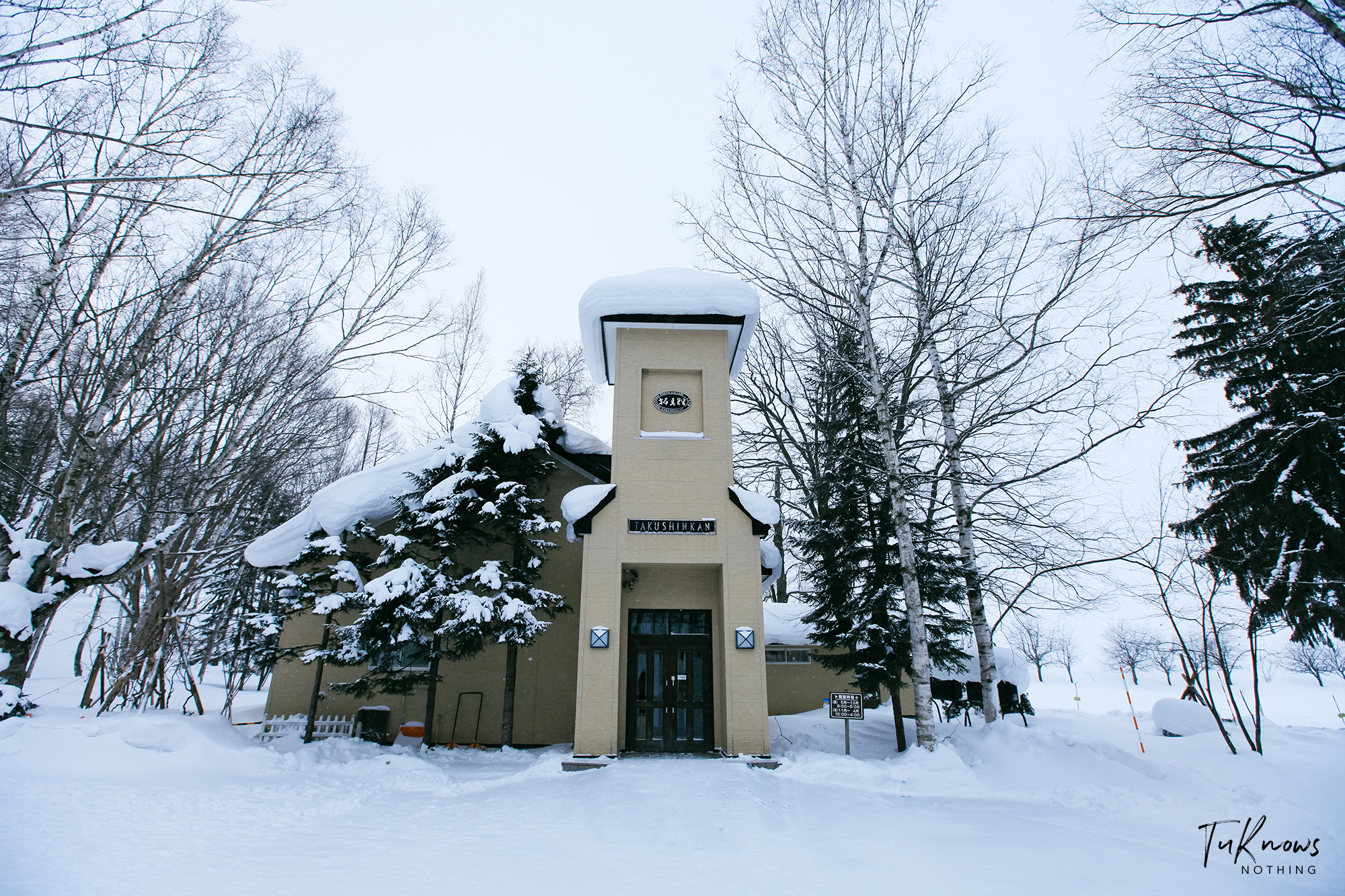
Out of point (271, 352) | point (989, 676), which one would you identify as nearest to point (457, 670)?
point (271, 352)

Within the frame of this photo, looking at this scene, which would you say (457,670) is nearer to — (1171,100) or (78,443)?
(78,443)

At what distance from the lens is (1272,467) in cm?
1506

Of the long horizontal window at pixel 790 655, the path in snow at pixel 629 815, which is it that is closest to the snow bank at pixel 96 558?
the path in snow at pixel 629 815

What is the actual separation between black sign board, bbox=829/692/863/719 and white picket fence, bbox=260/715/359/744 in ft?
29.7

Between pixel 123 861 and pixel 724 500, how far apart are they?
8480mm

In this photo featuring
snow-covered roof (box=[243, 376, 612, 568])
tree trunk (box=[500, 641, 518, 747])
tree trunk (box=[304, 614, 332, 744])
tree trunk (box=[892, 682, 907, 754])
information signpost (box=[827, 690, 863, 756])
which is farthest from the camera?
tree trunk (box=[892, 682, 907, 754])

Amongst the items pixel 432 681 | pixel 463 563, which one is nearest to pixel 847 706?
pixel 432 681

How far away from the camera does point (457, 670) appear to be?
40.7ft

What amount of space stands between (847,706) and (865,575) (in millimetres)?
3515

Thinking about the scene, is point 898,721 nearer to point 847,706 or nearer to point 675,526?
point 847,706

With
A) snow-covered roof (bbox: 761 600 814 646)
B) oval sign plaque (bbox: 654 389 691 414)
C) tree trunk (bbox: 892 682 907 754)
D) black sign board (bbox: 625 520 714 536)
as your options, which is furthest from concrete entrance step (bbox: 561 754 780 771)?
snow-covered roof (bbox: 761 600 814 646)

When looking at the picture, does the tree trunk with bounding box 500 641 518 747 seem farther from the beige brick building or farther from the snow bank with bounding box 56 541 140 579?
the snow bank with bounding box 56 541 140 579

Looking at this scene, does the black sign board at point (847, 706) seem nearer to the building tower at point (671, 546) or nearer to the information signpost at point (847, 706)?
the information signpost at point (847, 706)

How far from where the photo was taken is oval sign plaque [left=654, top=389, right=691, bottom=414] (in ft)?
39.0
